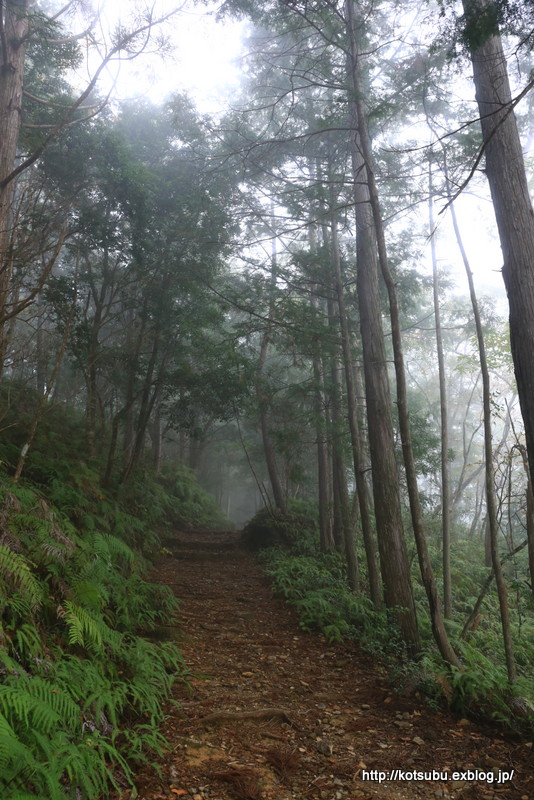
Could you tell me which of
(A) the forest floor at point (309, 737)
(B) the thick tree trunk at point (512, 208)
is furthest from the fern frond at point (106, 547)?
(B) the thick tree trunk at point (512, 208)

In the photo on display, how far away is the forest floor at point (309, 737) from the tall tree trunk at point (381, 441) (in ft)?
2.86

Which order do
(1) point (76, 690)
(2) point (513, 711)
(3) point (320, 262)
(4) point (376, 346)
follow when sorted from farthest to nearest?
(3) point (320, 262) < (4) point (376, 346) < (2) point (513, 711) < (1) point (76, 690)

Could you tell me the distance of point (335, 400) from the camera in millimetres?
10562

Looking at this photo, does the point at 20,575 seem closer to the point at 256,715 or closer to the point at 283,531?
the point at 256,715

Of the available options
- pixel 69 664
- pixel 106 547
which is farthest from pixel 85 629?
pixel 106 547

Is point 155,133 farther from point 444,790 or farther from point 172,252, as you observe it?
point 444,790

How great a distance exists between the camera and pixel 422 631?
22.8 feet

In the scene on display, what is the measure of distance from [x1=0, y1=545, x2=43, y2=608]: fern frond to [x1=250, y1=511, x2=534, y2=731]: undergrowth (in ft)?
12.1

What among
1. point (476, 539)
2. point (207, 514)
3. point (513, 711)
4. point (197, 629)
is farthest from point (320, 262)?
point (476, 539)

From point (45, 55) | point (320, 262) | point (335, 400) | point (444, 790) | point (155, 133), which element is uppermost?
point (155, 133)

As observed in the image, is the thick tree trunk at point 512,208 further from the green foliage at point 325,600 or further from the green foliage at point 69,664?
the green foliage at point 69,664

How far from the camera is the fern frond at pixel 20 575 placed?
3.71 m

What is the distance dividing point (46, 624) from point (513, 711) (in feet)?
13.8

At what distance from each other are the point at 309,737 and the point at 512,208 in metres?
5.09
